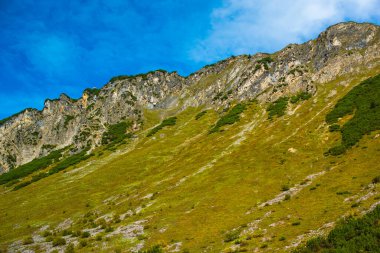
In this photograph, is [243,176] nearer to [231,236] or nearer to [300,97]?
[231,236]

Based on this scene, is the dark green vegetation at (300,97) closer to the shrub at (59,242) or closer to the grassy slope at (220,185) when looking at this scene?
the grassy slope at (220,185)

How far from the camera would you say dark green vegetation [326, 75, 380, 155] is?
3083 inches

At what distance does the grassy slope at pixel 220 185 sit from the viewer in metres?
43.6

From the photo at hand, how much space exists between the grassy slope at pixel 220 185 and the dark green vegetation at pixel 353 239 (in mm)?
5417

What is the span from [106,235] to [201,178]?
3751 cm

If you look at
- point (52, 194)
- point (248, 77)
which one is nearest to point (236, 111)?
point (248, 77)

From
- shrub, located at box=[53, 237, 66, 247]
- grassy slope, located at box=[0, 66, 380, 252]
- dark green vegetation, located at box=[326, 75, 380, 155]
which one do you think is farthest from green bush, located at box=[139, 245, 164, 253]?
dark green vegetation, located at box=[326, 75, 380, 155]

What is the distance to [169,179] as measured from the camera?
9356 centimetres

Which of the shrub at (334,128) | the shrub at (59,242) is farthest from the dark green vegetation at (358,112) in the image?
the shrub at (59,242)

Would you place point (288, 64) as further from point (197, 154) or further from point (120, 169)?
point (120, 169)

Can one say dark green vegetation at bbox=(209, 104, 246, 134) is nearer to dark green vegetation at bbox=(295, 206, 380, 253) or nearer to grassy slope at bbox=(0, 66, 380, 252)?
grassy slope at bbox=(0, 66, 380, 252)

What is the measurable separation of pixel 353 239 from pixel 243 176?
53322mm

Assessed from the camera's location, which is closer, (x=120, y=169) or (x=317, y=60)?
(x=120, y=169)

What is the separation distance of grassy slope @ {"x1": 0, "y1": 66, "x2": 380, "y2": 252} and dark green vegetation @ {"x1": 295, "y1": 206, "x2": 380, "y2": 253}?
542cm
